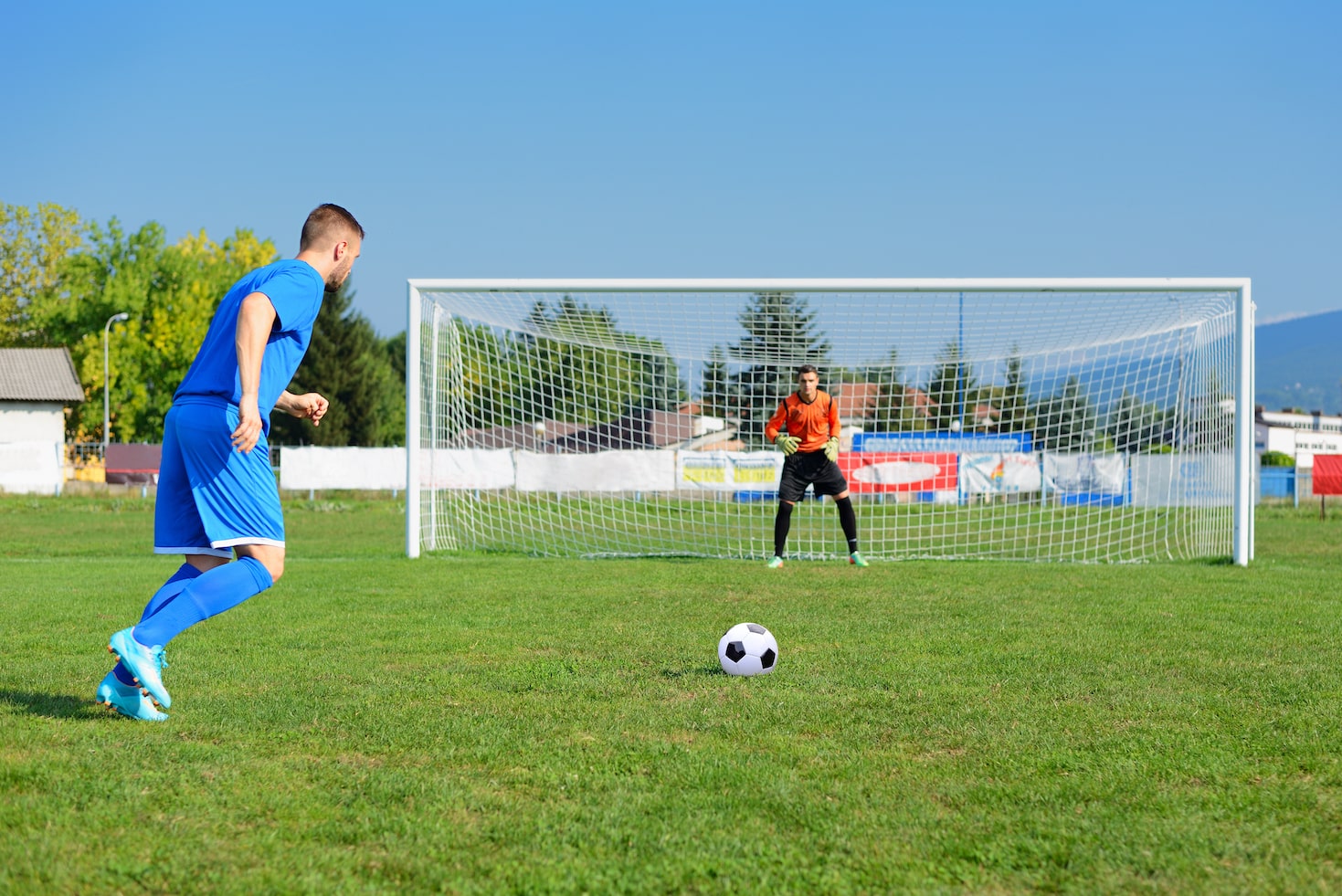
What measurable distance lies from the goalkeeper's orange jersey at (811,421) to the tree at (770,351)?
177 centimetres

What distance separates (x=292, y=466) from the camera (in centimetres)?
3034

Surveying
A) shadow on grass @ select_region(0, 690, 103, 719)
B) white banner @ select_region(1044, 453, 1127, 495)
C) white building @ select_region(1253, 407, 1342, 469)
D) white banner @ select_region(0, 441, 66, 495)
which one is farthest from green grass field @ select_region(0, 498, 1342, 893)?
white building @ select_region(1253, 407, 1342, 469)

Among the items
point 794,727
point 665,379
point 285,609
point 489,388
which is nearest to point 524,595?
point 285,609

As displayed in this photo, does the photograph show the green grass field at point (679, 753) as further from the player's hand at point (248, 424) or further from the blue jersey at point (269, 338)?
the blue jersey at point (269, 338)

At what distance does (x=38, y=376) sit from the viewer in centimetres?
4788

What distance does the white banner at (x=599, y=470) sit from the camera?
18.7 metres

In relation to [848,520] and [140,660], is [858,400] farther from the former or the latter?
[140,660]

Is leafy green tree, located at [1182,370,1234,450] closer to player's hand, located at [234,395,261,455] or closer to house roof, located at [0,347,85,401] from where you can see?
player's hand, located at [234,395,261,455]

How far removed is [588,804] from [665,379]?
43.2 ft

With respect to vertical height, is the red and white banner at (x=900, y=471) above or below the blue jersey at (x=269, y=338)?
below

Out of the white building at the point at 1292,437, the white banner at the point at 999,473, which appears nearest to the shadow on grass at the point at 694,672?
the white banner at the point at 999,473

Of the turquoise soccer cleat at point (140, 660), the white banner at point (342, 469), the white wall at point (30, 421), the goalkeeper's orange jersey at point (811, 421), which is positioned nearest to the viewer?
the turquoise soccer cleat at point (140, 660)

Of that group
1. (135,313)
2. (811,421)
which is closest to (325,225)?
(811,421)

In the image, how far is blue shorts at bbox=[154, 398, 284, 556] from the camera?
167 inches
